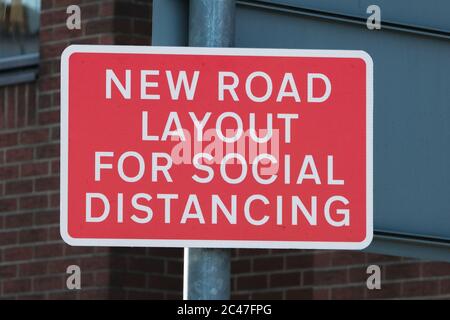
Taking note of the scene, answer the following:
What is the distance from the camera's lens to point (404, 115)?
15.7ft

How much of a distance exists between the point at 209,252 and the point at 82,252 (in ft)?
20.6

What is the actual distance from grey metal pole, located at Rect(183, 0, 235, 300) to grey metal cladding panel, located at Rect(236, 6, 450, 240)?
83 centimetres

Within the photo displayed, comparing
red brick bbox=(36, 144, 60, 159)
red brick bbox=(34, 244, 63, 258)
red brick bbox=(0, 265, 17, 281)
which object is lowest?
Result: red brick bbox=(0, 265, 17, 281)

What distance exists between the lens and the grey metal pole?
11.3ft

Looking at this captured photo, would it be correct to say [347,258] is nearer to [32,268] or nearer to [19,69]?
[32,268]

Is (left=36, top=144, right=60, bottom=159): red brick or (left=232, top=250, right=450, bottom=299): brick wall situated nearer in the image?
(left=232, top=250, right=450, bottom=299): brick wall

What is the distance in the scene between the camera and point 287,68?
3.64 metres

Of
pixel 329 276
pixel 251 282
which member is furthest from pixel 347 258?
pixel 251 282

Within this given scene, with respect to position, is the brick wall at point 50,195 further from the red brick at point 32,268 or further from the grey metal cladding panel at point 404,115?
the grey metal cladding panel at point 404,115

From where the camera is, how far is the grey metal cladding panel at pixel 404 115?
15.0ft

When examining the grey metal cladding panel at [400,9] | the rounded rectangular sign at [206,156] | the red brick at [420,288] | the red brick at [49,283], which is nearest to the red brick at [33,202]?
the red brick at [49,283]

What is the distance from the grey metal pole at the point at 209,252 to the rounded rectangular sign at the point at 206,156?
0.09 ft

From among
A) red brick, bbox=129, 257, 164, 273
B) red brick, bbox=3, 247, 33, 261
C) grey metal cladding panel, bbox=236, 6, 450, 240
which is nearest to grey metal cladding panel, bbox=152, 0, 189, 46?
grey metal cladding panel, bbox=236, 6, 450, 240

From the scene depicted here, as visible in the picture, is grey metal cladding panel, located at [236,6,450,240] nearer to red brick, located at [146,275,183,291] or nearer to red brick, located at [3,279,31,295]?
red brick, located at [146,275,183,291]
